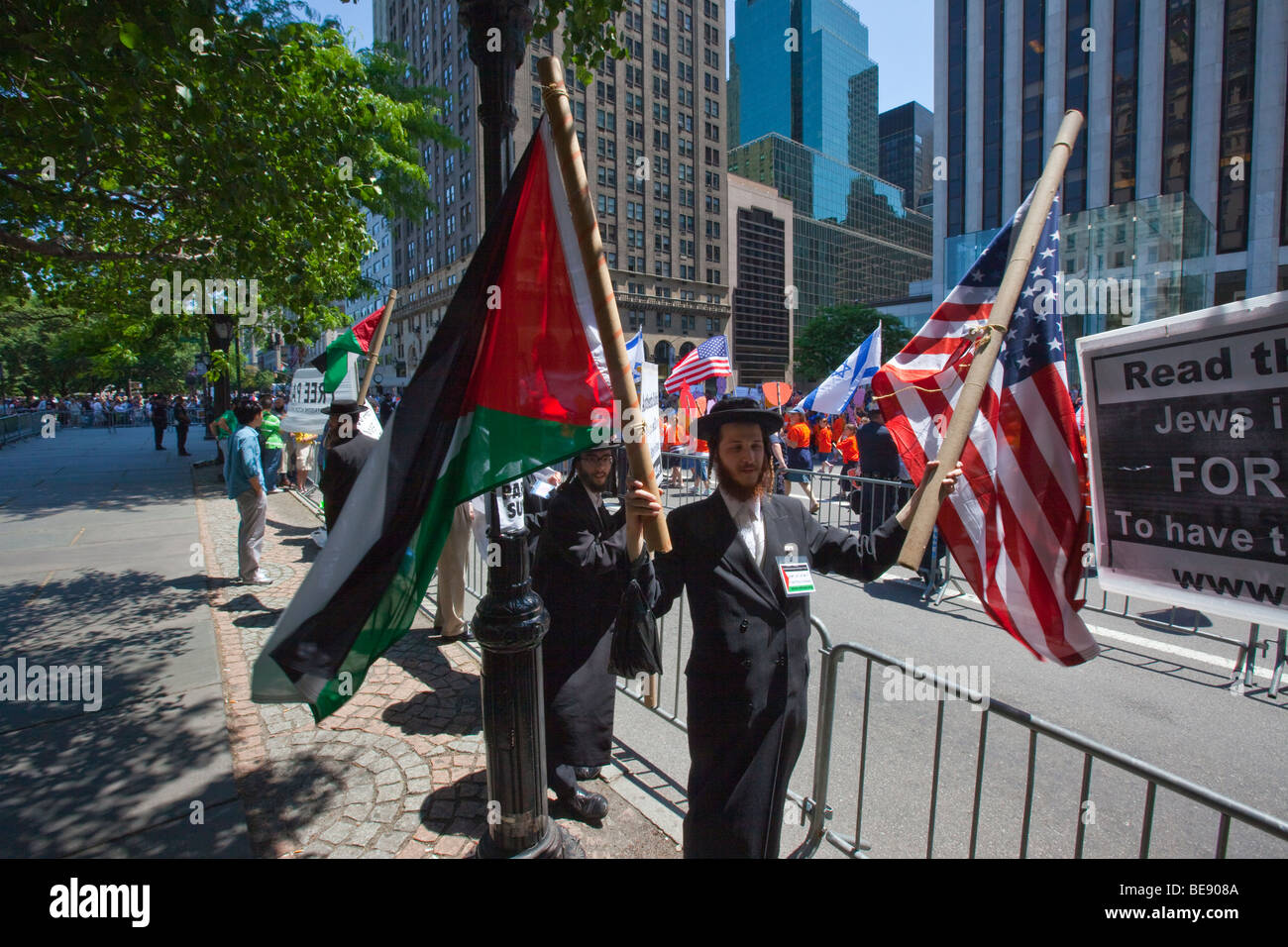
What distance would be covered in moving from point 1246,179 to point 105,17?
58.3 m

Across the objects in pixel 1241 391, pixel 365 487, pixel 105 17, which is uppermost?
pixel 105 17

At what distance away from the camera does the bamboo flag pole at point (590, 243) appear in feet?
7.04

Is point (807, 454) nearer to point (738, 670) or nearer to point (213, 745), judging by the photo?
point (213, 745)

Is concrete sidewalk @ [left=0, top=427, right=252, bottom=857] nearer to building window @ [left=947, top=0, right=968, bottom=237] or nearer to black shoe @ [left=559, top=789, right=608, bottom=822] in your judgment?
black shoe @ [left=559, top=789, right=608, bottom=822]

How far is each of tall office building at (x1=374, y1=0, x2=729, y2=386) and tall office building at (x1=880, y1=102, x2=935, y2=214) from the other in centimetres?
6737

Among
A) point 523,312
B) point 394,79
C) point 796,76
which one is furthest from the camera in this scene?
point 796,76

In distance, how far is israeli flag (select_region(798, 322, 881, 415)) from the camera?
1155cm

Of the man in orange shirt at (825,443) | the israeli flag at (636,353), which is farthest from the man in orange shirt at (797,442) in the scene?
the man in orange shirt at (825,443)

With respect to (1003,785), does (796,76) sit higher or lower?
higher

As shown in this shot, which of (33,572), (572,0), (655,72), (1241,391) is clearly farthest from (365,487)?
(655,72)

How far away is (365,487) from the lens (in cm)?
233

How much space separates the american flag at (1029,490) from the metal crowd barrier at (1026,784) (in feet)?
0.89

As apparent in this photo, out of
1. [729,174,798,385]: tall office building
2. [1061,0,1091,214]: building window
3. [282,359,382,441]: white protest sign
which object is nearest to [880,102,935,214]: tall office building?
[729,174,798,385]: tall office building

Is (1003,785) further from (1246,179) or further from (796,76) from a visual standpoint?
(796,76)
